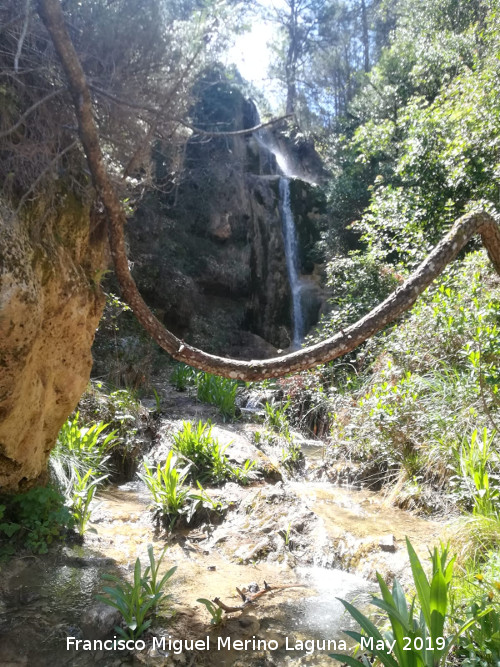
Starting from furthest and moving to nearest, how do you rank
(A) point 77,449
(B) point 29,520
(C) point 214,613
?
(A) point 77,449, (B) point 29,520, (C) point 214,613

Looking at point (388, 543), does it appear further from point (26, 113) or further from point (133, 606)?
point (26, 113)

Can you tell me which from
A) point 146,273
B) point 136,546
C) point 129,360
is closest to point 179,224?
point 146,273

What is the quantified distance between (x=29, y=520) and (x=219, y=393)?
4959 millimetres

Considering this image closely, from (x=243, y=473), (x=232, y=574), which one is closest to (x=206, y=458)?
(x=243, y=473)

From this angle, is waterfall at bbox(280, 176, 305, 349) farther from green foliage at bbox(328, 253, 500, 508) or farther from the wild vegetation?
green foliage at bbox(328, 253, 500, 508)

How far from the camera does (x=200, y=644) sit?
8.00 feet

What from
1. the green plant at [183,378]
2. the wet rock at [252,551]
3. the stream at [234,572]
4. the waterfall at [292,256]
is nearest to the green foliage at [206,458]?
the stream at [234,572]

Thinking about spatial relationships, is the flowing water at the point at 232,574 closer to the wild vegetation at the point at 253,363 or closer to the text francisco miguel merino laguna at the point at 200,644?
the text francisco miguel merino laguna at the point at 200,644

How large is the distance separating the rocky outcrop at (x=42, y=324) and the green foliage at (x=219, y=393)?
4.67 metres

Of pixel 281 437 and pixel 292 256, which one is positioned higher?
pixel 292 256

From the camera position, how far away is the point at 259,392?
909 cm

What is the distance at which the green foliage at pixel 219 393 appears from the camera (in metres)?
7.62

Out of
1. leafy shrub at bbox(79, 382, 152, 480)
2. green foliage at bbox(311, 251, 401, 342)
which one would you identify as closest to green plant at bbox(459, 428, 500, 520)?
leafy shrub at bbox(79, 382, 152, 480)

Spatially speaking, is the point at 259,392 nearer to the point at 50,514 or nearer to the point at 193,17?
the point at 50,514
